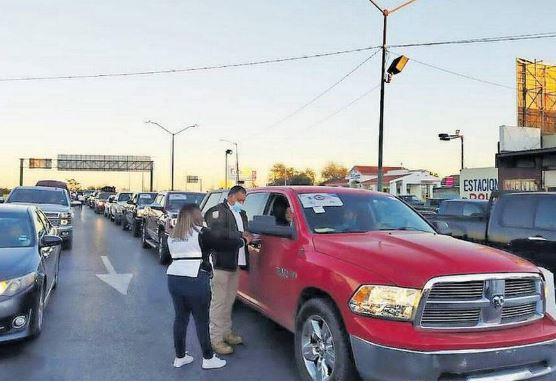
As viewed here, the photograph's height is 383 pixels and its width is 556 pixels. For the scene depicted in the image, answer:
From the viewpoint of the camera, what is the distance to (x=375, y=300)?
3.88 meters

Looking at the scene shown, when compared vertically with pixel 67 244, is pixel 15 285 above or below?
above

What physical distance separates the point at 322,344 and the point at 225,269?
1636mm

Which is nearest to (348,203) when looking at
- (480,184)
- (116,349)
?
(116,349)

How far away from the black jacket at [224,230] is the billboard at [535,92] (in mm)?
35951

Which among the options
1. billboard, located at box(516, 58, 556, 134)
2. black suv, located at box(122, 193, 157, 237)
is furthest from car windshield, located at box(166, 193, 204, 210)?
billboard, located at box(516, 58, 556, 134)

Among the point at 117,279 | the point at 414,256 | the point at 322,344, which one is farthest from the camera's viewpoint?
the point at 117,279

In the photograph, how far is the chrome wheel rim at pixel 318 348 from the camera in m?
4.26

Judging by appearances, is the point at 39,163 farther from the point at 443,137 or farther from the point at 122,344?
the point at 122,344

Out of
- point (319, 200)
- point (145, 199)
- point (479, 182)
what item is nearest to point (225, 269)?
Answer: point (319, 200)

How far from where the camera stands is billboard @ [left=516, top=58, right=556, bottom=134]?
3597cm

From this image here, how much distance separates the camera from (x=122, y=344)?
576cm

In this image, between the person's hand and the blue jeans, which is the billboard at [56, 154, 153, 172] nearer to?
the person's hand

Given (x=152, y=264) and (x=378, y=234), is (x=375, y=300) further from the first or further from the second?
(x=152, y=264)

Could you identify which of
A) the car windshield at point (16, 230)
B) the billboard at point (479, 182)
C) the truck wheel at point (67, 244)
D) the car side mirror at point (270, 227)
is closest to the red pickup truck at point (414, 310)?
the car side mirror at point (270, 227)
